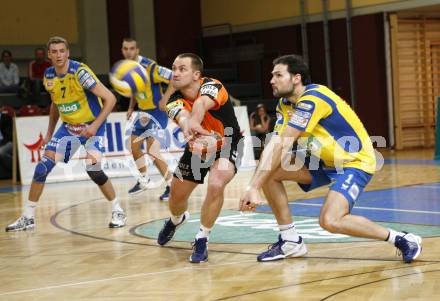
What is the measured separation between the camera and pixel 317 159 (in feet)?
22.1

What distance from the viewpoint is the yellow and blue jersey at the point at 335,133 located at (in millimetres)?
6363

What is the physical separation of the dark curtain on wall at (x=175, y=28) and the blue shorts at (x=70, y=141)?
48.8 ft

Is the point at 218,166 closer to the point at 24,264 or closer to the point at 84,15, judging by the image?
the point at 24,264

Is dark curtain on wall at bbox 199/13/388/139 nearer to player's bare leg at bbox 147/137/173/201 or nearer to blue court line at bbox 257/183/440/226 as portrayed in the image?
blue court line at bbox 257/183/440/226

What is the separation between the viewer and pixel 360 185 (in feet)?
21.2

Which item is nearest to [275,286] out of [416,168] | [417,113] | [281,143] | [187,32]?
[281,143]

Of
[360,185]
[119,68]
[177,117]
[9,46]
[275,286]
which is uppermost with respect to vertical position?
[9,46]

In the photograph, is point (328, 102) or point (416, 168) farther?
point (416, 168)

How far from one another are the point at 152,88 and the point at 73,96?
293 centimetres

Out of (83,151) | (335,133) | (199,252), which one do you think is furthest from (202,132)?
(83,151)

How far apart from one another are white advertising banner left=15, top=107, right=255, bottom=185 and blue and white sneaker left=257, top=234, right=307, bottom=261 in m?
9.43

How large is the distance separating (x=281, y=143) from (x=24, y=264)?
2.51 m

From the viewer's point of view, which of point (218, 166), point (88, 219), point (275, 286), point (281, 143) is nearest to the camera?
point (275, 286)

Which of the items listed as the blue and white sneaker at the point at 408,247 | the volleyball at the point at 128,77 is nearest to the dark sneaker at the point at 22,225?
the volleyball at the point at 128,77
